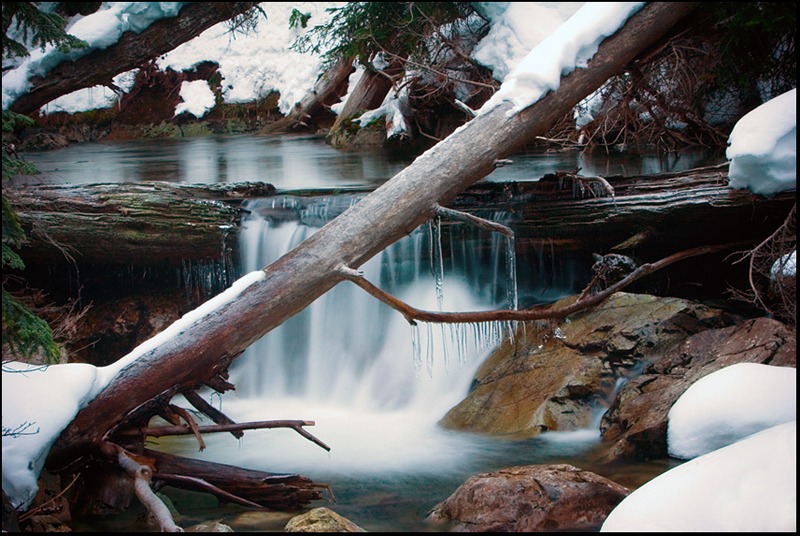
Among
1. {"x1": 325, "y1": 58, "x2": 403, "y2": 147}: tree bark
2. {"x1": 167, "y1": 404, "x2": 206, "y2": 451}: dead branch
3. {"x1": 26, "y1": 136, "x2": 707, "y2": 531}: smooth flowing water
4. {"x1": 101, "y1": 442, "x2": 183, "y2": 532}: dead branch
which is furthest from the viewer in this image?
{"x1": 325, "y1": 58, "x2": 403, "y2": 147}: tree bark

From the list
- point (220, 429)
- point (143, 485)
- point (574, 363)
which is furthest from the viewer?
point (574, 363)

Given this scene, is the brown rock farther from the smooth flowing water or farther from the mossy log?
the mossy log

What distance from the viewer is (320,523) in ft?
10.8

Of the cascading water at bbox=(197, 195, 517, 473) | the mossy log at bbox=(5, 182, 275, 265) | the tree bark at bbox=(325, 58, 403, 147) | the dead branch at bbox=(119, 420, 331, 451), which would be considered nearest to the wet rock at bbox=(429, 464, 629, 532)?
the dead branch at bbox=(119, 420, 331, 451)

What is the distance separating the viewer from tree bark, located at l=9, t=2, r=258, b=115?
541 centimetres

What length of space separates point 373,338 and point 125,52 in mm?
3154

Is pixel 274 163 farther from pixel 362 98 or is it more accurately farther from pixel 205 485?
pixel 205 485

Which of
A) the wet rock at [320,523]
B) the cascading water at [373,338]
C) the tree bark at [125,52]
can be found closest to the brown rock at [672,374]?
the cascading water at [373,338]

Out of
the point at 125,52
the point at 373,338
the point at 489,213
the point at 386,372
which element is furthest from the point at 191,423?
the point at 489,213

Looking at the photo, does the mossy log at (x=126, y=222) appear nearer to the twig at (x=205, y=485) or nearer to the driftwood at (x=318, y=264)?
the driftwood at (x=318, y=264)

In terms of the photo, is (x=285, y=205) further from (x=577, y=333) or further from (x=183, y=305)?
(x=577, y=333)

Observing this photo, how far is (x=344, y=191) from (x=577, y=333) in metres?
2.81

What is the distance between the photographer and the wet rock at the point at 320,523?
3.26 meters

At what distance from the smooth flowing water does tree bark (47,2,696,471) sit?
75 cm
